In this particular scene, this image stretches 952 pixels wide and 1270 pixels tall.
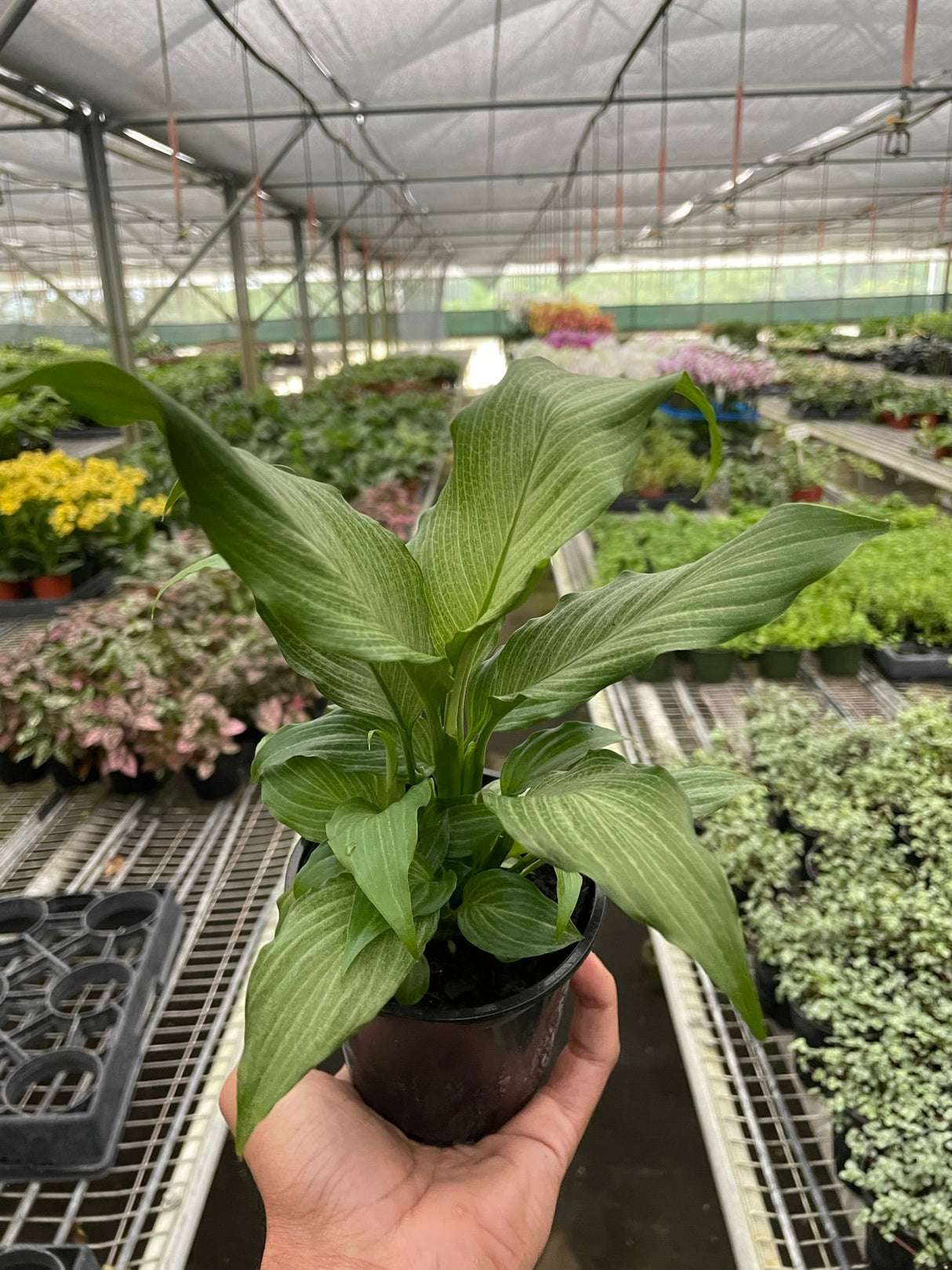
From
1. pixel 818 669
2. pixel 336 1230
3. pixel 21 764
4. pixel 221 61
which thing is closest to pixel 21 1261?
pixel 336 1230

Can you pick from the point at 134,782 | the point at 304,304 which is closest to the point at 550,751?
the point at 134,782

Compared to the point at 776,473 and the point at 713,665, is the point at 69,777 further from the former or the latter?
the point at 776,473

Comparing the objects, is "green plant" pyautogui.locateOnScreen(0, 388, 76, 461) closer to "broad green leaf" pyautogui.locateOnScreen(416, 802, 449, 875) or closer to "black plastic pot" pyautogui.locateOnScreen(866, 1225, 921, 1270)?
"broad green leaf" pyautogui.locateOnScreen(416, 802, 449, 875)

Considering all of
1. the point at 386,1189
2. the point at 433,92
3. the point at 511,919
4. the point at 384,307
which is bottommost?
the point at 386,1189

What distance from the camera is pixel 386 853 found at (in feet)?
1.94

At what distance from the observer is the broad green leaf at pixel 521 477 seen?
611 millimetres

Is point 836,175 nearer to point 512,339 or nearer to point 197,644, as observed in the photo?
point 512,339

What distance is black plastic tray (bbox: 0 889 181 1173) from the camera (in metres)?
1.04

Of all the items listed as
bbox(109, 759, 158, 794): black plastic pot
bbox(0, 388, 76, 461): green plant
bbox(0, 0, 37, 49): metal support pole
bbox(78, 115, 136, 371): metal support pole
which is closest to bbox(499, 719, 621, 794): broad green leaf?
bbox(109, 759, 158, 794): black plastic pot

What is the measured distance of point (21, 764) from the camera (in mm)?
1845

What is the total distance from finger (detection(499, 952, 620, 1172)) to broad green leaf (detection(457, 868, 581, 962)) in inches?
10.5

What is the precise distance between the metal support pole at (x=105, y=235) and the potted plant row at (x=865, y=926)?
12.6ft

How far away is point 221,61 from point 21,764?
4.18 metres

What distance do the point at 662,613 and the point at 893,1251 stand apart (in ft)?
2.71
